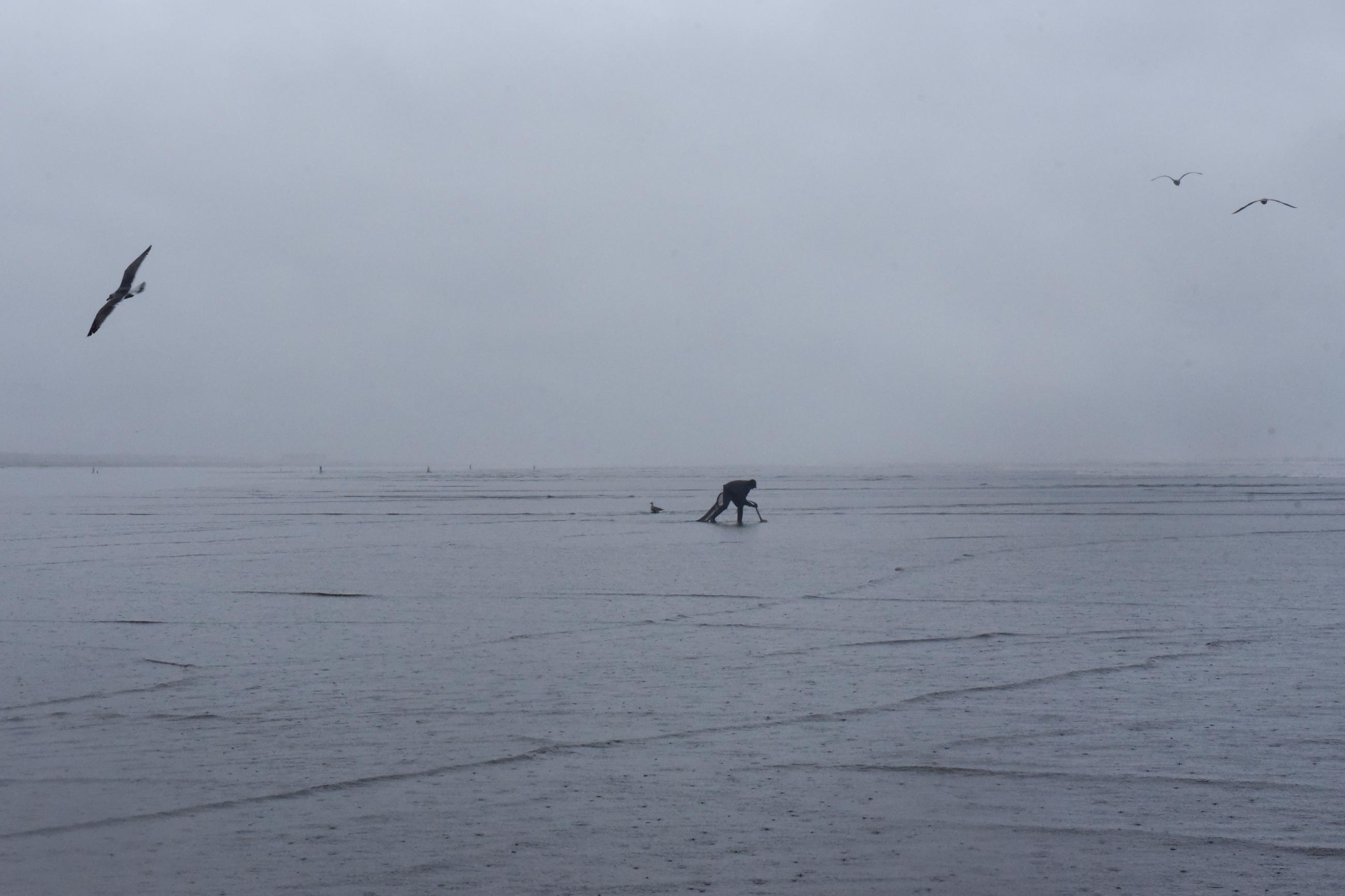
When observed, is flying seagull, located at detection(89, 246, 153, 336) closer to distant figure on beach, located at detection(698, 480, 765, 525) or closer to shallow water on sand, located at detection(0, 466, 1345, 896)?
shallow water on sand, located at detection(0, 466, 1345, 896)

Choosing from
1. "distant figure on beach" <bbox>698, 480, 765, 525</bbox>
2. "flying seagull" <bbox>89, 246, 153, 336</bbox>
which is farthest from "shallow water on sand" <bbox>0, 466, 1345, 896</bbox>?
"distant figure on beach" <bbox>698, 480, 765, 525</bbox>

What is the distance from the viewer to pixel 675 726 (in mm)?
8820

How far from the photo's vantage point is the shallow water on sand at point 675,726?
6133 millimetres

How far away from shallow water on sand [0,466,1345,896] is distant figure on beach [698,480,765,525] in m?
10.7

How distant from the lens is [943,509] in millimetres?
39969

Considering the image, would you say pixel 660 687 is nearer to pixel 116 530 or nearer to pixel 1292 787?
pixel 1292 787

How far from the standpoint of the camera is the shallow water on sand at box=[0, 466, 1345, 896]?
20.1 ft

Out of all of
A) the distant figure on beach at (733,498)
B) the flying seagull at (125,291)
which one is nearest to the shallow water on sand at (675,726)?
the flying seagull at (125,291)

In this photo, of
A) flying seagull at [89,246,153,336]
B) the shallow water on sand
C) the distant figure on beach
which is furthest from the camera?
the distant figure on beach

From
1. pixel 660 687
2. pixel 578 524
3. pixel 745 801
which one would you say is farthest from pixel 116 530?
pixel 745 801

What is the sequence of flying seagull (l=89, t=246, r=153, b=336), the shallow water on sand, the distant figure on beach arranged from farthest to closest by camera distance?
the distant figure on beach < flying seagull (l=89, t=246, r=153, b=336) < the shallow water on sand

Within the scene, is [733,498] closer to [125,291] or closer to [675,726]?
[125,291]

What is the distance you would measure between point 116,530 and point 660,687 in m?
24.4

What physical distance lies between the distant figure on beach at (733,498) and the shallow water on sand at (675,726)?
1072cm
